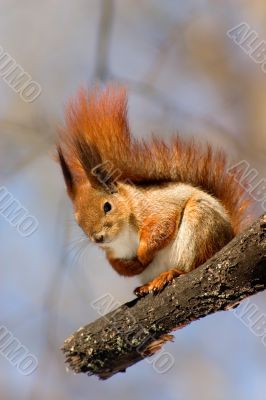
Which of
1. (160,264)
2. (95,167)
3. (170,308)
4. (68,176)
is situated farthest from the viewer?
(68,176)

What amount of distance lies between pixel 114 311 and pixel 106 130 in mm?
670

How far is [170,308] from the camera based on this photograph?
2.06 meters

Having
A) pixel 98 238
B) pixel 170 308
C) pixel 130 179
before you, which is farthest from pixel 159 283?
pixel 130 179

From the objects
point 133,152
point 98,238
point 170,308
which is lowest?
point 170,308

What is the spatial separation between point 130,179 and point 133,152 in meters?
0.12

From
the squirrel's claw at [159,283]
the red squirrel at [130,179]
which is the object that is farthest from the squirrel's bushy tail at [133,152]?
the squirrel's claw at [159,283]

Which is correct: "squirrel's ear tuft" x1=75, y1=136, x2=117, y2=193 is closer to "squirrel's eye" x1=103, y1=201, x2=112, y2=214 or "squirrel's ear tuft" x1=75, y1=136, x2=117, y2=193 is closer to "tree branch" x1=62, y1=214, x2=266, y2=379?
"squirrel's eye" x1=103, y1=201, x2=112, y2=214

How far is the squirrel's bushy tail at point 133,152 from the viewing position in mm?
2416

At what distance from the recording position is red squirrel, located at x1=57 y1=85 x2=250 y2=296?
2383mm

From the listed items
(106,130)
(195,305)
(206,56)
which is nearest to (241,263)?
(195,305)

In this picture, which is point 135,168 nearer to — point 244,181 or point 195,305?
point 244,181

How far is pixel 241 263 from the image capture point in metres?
1.82

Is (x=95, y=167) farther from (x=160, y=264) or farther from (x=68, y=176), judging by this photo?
(x=160, y=264)

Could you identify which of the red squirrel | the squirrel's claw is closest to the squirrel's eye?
the red squirrel
